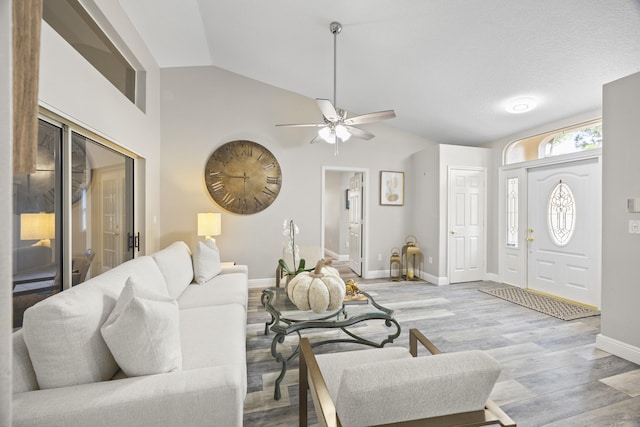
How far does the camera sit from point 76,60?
81.5 inches

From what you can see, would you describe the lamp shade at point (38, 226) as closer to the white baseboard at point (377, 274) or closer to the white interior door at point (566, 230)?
the white baseboard at point (377, 274)

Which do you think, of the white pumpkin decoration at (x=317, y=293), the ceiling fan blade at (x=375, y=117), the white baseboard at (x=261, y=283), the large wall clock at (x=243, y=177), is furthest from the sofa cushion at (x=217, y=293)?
the ceiling fan blade at (x=375, y=117)

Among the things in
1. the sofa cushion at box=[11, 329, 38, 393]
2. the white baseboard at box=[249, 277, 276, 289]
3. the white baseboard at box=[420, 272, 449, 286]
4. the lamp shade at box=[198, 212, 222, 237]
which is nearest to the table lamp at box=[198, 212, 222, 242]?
the lamp shade at box=[198, 212, 222, 237]

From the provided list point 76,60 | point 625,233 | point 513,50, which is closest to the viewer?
point 76,60

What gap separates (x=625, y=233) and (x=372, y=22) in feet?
9.56

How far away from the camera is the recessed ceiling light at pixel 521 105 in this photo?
347cm

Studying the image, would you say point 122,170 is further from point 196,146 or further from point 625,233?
point 625,233

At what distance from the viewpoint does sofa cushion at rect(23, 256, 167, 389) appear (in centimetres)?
103

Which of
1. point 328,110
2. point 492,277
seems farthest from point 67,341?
point 492,277

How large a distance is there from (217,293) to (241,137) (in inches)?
103

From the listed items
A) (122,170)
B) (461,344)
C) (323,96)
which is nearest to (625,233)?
(461,344)

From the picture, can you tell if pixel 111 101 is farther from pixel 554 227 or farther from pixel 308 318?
pixel 554 227

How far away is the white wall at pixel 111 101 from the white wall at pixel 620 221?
4.28 meters

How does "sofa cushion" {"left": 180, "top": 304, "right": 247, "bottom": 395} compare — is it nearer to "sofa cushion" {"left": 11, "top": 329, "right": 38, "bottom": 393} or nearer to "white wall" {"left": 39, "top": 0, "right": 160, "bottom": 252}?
"sofa cushion" {"left": 11, "top": 329, "right": 38, "bottom": 393}
